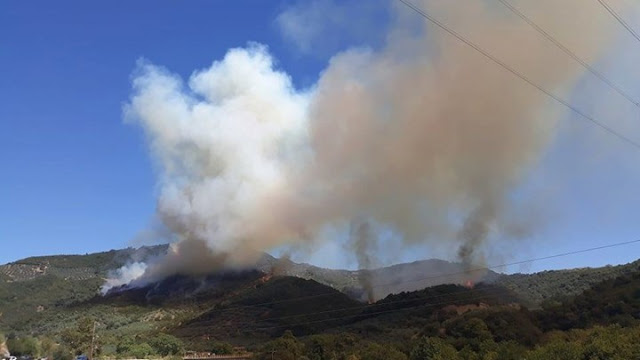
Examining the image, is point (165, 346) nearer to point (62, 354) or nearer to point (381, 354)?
point (62, 354)

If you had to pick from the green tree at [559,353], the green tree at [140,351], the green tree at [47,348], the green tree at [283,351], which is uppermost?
the green tree at [47,348]

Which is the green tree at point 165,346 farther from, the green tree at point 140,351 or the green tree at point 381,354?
the green tree at point 381,354

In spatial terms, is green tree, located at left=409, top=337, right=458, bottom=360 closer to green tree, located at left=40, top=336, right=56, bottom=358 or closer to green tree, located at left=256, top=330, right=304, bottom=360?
green tree, located at left=256, top=330, right=304, bottom=360

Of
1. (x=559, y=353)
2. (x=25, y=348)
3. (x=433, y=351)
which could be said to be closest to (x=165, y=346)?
(x=25, y=348)

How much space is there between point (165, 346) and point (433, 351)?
285 ft

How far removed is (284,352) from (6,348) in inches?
3590

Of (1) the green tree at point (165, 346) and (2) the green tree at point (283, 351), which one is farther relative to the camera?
(1) the green tree at point (165, 346)

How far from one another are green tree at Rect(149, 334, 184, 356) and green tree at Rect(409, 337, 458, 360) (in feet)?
259

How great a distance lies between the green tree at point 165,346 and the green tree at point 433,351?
78.8 metres

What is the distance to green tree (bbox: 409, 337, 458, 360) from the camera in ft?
379

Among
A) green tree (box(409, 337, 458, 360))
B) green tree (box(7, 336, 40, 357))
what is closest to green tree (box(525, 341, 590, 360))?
green tree (box(409, 337, 458, 360))

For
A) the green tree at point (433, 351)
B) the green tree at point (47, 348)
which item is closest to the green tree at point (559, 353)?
the green tree at point (433, 351)

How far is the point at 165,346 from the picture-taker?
173125 millimetres

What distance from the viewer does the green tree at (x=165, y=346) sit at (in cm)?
17100
